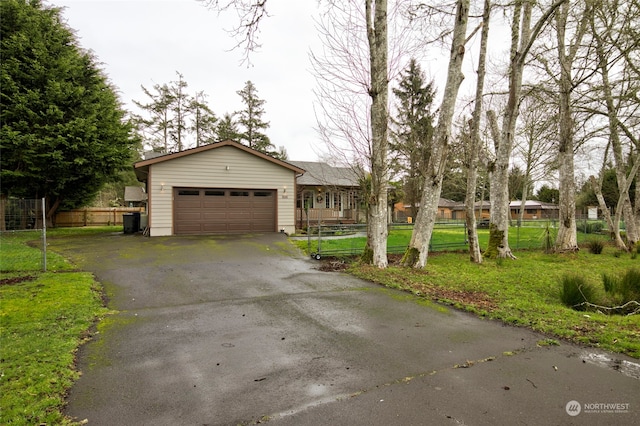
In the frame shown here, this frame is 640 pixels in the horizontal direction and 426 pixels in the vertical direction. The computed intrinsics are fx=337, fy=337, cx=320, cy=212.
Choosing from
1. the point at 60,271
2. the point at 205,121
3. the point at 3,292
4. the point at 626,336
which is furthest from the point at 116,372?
the point at 205,121

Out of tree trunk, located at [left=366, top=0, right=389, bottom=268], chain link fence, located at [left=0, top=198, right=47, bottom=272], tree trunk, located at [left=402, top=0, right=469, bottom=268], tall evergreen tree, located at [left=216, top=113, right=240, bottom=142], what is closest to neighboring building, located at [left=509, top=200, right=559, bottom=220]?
tall evergreen tree, located at [left=216, top=113, right=240, bottom=142]

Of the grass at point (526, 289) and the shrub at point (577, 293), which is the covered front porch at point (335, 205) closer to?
the grass at point (526, 289)

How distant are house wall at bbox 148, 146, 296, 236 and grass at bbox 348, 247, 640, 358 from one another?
28.1 ft

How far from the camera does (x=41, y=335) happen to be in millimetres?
4027

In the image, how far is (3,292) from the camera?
5895 millimetres

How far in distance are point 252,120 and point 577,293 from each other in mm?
34387

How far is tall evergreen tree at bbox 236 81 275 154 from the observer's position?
36.0 metres

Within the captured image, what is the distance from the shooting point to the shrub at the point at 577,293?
5773 millimetres

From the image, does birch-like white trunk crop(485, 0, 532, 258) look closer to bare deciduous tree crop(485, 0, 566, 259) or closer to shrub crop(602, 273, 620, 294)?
bare deciduous tree crop(485, 0, 566, 259)

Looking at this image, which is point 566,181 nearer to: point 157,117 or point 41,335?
point 41,335

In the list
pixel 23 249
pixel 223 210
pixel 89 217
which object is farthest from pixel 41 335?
pixel 89 217

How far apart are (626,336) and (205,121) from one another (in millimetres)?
36303

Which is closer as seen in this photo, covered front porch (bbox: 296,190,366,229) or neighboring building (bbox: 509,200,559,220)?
covered front porch (bbox: 296,190,366,229)

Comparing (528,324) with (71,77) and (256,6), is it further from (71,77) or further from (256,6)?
(71,77)
